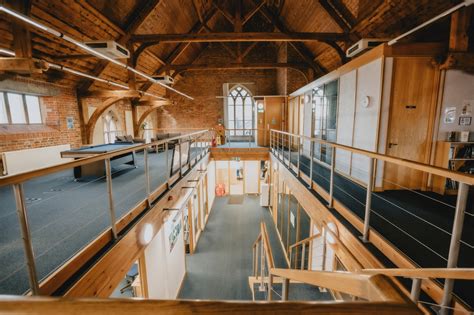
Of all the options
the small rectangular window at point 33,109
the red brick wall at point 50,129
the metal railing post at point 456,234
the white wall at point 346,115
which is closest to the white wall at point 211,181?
the red brick wall at point 50,129

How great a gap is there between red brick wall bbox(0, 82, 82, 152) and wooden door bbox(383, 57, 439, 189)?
7.93 m

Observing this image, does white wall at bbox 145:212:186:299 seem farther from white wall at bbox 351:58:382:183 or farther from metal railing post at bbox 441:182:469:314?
white wall at bbox 351:58:382:183

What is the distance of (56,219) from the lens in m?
3.01

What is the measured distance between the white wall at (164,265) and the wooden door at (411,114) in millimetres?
4468

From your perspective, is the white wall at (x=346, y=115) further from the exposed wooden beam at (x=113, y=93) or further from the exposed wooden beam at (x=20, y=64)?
the exposed wooden beam at (x=20, y=64)

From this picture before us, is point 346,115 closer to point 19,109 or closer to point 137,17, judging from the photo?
point 137,17

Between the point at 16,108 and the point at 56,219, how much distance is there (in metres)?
4.53

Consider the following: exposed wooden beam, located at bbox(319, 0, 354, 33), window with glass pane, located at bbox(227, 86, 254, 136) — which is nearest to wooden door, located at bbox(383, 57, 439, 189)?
exposed wooden beam, located at bbox(319, 0, 354, 33)

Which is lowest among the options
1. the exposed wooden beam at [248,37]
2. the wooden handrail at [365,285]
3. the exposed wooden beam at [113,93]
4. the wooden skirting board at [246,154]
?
the wooden skirting board at [246,154]

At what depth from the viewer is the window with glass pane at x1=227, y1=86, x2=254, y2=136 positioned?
1309 centimetres

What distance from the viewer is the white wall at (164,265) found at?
4402 mm

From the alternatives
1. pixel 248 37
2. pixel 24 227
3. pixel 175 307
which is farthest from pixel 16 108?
pixel 175 307

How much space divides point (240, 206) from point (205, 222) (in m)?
2.14

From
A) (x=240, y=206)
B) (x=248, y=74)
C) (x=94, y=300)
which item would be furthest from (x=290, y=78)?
(x=94, y=300)
